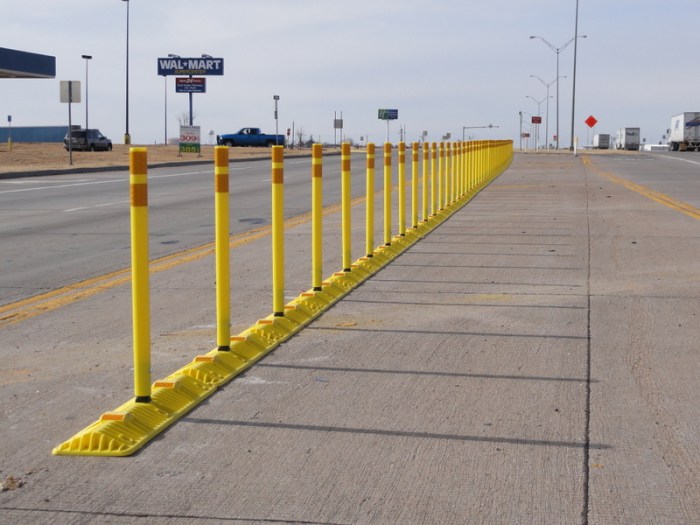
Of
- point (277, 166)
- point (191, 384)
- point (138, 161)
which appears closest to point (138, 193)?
point (138, 161)

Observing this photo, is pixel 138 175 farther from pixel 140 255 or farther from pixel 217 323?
pixel 217 323

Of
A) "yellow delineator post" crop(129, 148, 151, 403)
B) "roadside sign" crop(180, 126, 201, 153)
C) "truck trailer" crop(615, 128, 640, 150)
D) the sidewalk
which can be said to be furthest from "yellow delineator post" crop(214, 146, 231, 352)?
"truck trailer" crop(615, 128, 640, 150)

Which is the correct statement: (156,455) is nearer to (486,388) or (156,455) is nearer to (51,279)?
(486,388)

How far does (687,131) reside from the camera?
8381 cm

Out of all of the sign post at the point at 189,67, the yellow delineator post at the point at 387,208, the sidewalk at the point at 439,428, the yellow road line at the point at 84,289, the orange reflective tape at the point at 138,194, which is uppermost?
the sign post at the point at 189,67

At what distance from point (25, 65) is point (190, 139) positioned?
11768 millimetres

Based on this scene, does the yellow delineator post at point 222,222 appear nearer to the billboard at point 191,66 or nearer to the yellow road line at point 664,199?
the yellow road line at point 664,199

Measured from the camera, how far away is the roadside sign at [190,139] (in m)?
54.1

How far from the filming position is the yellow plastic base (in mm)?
4859

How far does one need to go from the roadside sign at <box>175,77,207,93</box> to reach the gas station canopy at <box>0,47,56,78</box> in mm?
18865

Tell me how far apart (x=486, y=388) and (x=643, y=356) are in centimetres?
137

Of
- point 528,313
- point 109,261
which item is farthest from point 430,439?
point 109,261

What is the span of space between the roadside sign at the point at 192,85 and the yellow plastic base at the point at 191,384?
58243 millimetres

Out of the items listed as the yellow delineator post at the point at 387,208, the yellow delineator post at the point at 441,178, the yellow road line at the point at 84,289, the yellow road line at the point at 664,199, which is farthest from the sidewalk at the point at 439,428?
the yellow road line at the point at 664,199
